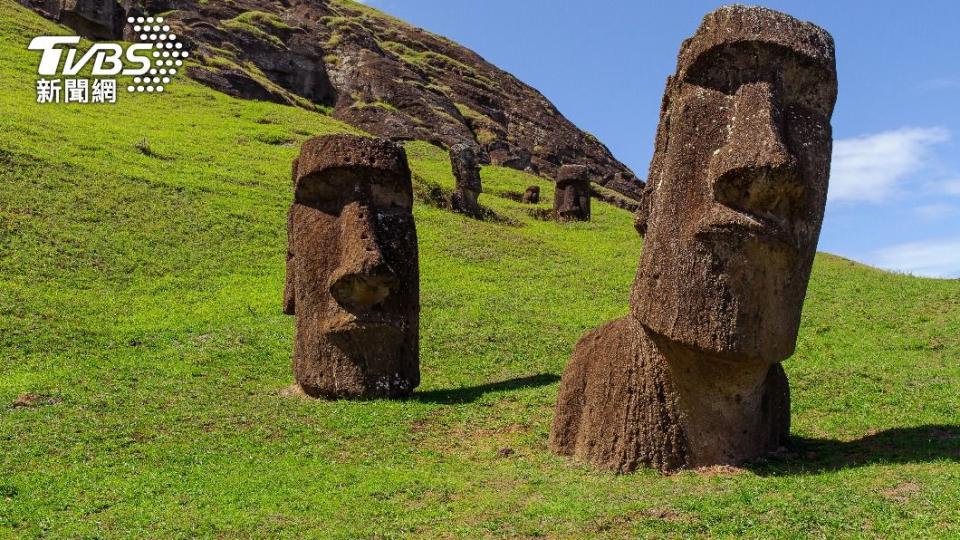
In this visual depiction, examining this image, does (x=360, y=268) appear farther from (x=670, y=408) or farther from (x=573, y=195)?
(x=573, y=195)

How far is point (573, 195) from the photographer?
1517 inches

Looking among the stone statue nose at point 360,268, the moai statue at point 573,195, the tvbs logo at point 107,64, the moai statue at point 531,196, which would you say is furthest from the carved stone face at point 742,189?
the tvbs logo at point 107,64

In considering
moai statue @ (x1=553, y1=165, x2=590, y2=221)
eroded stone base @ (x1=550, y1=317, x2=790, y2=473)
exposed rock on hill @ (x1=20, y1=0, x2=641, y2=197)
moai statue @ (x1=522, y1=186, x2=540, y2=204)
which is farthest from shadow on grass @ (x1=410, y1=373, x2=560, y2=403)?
exposed rock on hill @ (x1=20, y1=0, x2=641, y2=197)

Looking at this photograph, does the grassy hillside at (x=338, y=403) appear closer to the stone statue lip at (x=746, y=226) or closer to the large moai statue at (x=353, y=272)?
the large moai statue at (x=353, y=272)

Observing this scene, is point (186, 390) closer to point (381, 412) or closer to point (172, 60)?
point (381, 412)

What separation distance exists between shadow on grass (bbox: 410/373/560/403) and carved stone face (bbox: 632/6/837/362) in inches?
211

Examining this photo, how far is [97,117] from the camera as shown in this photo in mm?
39188

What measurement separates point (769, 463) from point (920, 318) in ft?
37.8

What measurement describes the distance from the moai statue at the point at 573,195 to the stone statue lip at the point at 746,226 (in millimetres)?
29494

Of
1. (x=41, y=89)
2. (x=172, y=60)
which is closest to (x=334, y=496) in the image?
(x=41, y=89)

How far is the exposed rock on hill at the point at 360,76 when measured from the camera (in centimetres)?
5678

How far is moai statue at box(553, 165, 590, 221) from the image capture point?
38.5m

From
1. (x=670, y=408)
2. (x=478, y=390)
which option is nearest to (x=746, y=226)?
(x=670, y=408)

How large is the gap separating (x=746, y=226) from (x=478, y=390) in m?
6.97
